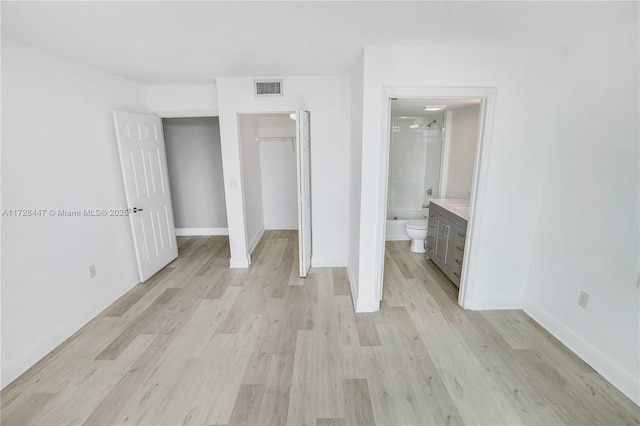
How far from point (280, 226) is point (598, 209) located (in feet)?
14.4

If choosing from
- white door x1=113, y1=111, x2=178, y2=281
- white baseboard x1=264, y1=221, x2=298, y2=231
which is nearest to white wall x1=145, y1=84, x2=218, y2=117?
white door x1=113, y1=111, x2=178, y2=281

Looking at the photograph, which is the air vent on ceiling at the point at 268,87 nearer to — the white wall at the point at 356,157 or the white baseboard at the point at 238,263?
the white wall at the point at 356,157

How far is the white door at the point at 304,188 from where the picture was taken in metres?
2.94

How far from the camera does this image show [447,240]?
10.4ft

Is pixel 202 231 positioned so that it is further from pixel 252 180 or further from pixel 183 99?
pixel 183 99

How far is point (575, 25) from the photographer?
1.80 m

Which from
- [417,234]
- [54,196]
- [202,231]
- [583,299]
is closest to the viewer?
[583,299]

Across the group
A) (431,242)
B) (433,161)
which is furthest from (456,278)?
(433,161)

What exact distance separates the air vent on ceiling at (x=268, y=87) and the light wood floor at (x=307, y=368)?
7.42 ft

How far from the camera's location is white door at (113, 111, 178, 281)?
2977mm

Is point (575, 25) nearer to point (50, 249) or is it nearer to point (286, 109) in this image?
point (286, 109)

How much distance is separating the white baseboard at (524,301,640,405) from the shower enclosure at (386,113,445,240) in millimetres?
2354

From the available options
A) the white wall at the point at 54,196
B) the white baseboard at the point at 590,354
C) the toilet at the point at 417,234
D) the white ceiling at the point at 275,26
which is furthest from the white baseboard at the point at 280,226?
the white baseboard at the point at 590,354

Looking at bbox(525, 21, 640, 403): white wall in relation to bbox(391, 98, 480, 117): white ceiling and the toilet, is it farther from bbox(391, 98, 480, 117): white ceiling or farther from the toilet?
the toilet
